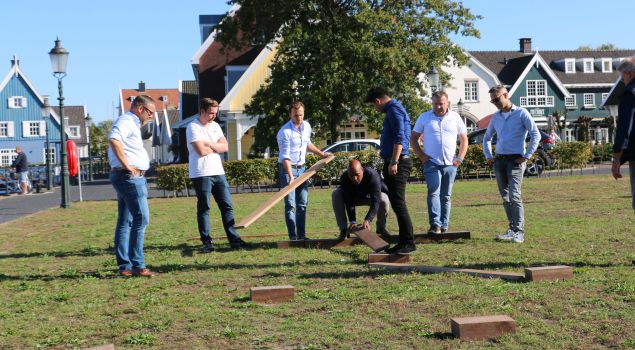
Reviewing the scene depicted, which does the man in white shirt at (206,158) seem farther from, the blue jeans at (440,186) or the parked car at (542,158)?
the parked car at (542,158)

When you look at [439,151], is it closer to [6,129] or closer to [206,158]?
[206,158]

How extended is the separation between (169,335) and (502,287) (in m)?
2.65

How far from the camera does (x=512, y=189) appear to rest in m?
9.61

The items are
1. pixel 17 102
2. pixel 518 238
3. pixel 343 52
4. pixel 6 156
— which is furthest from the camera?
pixel 6 156

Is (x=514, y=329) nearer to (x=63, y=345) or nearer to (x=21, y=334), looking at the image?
(x=63, y=345)

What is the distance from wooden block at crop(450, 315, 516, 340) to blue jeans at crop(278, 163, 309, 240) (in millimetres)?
5258

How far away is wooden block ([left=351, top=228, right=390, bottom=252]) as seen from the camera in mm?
8273

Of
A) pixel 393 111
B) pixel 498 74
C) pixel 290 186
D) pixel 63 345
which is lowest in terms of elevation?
pixel 63 345

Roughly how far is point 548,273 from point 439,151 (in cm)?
372

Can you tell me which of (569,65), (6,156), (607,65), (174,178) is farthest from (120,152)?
(6,156)

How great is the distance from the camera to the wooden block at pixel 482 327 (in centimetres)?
475

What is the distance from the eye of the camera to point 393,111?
26.9ft

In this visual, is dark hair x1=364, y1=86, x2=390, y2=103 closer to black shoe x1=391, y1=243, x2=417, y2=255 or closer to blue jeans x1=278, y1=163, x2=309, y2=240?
black shoe x1=391, y1=243, x2=417, y2=255

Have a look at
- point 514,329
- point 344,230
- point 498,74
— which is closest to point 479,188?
point 344,230
